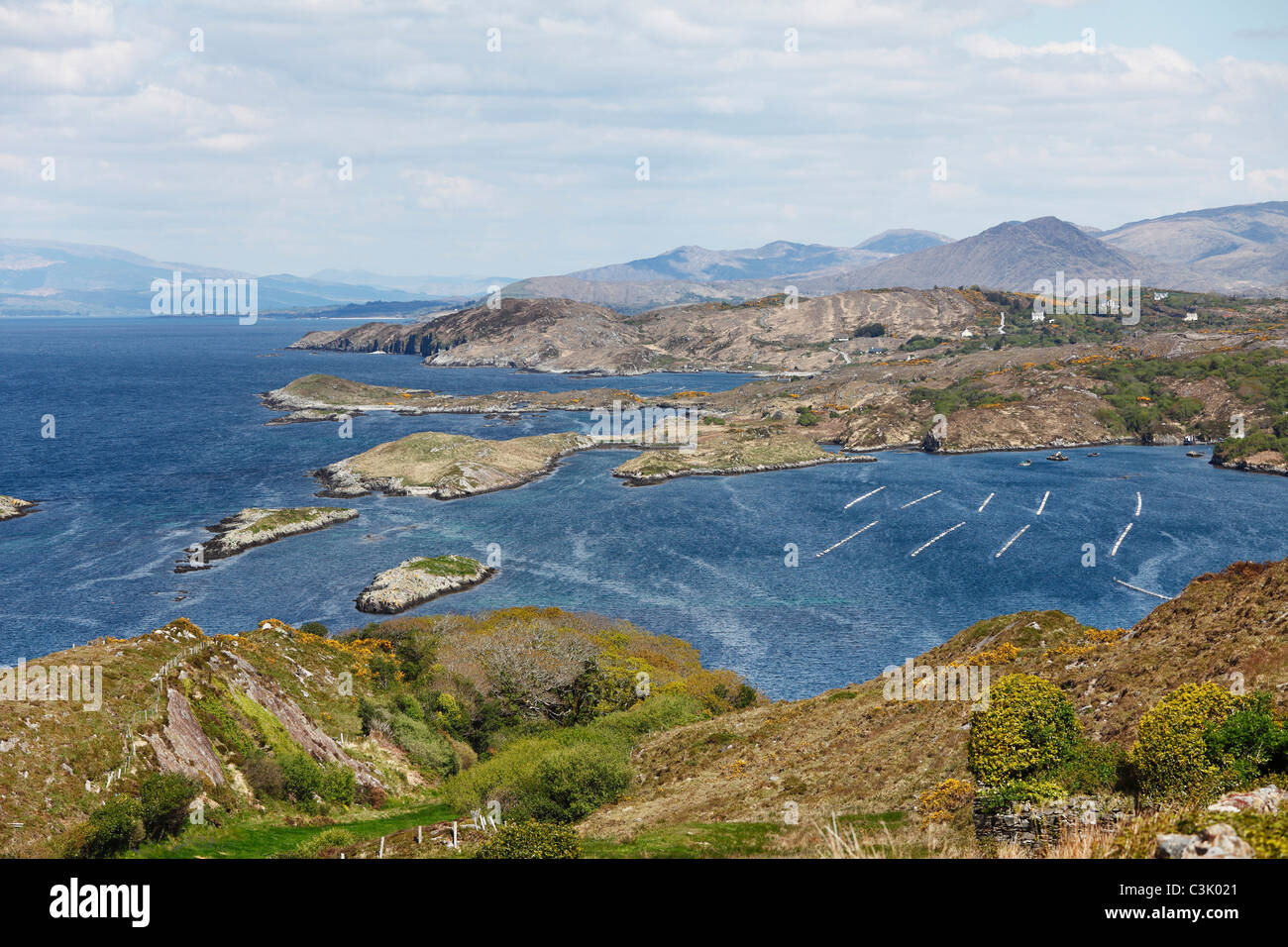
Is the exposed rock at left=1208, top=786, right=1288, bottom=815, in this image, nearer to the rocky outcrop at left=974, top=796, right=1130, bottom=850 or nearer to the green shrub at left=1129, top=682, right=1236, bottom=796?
the green shrub at left=1129, top=682, right=1236, bottom=796

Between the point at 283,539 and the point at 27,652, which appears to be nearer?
the point at 27,652

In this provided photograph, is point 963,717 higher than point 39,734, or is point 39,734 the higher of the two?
point 39,734

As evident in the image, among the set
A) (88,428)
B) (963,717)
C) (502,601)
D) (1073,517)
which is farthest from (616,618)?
(88,428)

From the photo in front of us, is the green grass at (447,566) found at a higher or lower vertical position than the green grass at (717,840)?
lower

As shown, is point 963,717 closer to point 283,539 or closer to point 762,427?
point 283,539

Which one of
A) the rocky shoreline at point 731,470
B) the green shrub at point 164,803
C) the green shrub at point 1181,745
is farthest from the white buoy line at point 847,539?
the green shrub at point 164,803

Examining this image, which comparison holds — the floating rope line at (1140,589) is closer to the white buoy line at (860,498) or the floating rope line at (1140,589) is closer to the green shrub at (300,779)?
the white buoy line at (860,498)

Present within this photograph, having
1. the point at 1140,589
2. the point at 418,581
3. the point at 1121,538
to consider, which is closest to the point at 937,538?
the point at 1121,538
